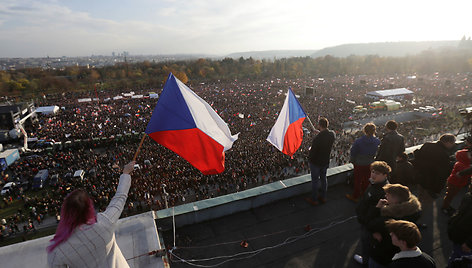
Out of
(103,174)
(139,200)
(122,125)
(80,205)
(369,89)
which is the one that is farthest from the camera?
(369,89)

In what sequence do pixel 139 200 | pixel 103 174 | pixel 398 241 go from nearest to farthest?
pixel 398 241 → pixel 139 200 → pixel 103 174

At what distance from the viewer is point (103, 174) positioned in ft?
52.0

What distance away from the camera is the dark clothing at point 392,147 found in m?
4.47

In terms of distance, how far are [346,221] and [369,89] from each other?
61571 mm

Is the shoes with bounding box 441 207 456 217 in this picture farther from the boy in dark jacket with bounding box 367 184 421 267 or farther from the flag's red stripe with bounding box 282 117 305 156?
the flag's red stripe with bounding box 282 117 305 156

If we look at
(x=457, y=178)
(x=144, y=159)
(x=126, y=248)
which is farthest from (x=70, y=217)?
(x=144, y=159)

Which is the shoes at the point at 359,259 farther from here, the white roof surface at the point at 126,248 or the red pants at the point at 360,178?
the white roof surface at the point at 126,248

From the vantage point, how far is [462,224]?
8.64 feet

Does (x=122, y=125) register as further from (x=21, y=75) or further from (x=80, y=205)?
(x=21, y=75)

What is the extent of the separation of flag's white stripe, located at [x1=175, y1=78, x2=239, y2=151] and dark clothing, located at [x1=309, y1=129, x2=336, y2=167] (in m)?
1.61

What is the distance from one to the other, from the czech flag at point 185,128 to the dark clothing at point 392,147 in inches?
119

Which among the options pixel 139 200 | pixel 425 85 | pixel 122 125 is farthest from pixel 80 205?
pixel 425 85

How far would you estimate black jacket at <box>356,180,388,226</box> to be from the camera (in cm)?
272

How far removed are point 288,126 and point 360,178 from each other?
2.17 m
